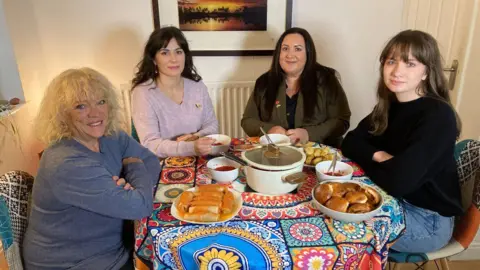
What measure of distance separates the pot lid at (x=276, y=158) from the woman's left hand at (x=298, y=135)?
46 centimetres

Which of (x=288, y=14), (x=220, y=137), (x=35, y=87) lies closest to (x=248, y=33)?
(x=288, y=14)

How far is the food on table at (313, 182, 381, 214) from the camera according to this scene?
3.18 ft

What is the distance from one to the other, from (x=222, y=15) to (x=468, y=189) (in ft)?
5.76

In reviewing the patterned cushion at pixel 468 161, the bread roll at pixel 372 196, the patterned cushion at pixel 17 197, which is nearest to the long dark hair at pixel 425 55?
the patterned cushion at pixel 468 161

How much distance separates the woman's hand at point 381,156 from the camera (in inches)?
49.8

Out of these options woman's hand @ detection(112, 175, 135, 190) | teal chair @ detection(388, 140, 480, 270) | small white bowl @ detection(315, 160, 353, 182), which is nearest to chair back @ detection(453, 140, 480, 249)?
teal chair @ detection(388, 140, 480, 270)

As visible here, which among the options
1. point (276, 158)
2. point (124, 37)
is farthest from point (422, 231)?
point (124, 37)

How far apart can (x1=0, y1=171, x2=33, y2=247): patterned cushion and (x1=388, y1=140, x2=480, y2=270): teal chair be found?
4.23 ft

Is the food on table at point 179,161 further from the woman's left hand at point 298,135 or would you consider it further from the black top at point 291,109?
the black top at point 291,109

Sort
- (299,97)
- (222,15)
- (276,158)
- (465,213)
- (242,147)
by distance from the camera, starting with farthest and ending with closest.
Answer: (222,15) < (299,97) < (242,147) < (465,213) < (276,158)

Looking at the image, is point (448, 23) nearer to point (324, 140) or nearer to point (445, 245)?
point (324, 140)

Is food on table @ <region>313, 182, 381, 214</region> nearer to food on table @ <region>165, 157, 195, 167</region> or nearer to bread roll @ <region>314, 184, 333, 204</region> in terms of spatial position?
bread roll @ <region>314, 184, 333, 204</region>

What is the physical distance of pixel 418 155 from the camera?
3.76 feet

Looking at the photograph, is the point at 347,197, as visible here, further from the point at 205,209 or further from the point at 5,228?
the point at 5,228
